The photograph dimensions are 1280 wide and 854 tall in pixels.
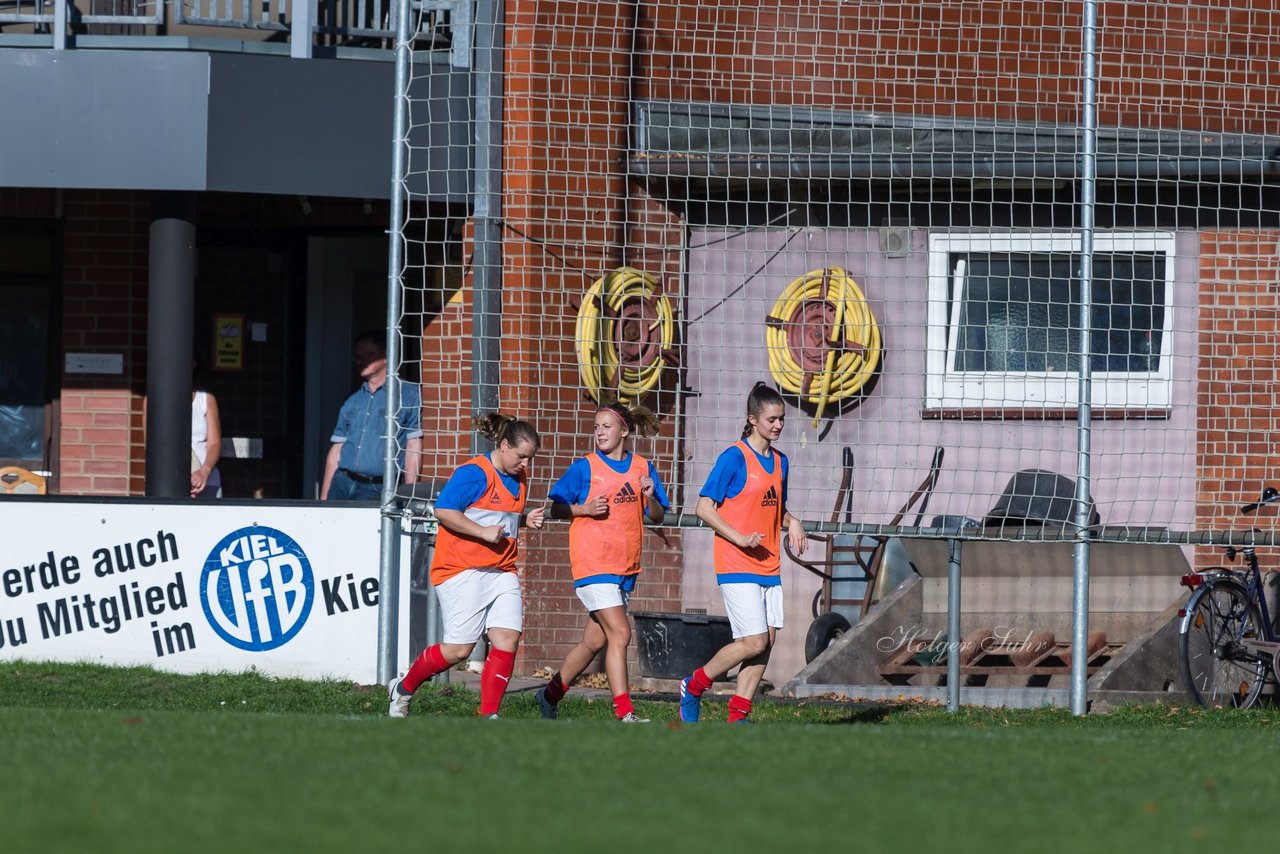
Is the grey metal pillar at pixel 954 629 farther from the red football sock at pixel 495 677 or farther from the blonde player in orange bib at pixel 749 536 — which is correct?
the red football sock at pixel 495 677

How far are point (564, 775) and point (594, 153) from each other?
659 centimetres

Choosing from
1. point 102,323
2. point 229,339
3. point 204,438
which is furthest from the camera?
point 229,339

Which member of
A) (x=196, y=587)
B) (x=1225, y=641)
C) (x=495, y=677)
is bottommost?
(x=495, y=677)

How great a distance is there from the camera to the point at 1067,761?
23.7 feet

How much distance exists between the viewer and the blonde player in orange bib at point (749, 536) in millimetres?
9219

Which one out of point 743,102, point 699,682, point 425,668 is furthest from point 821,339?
point 425,668

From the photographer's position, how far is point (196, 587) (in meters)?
11.2

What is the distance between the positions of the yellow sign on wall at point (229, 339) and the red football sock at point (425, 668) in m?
5.73

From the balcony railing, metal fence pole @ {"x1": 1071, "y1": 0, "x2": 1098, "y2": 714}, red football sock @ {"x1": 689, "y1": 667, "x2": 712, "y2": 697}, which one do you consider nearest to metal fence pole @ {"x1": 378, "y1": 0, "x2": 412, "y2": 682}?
the balcony railing

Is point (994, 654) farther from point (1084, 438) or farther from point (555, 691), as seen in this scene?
point (555, 691)

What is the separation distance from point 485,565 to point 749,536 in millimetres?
1287

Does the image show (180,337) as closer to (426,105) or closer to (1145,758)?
(426,105)

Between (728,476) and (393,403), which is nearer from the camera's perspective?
(728,476)

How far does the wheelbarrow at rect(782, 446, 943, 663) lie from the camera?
11.7m
